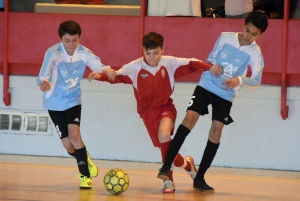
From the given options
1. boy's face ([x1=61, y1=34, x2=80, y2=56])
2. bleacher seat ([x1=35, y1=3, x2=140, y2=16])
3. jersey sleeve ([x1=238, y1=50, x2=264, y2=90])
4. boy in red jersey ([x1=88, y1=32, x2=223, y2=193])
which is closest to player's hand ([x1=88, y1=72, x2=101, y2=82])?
boy in red jersey ([x1=88, y1=32, x2=223, y2=193])

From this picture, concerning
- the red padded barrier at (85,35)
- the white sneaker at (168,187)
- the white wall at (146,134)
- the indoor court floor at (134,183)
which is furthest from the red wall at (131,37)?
the white sneaker at (168,187)

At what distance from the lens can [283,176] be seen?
678 cm

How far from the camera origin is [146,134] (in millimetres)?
7547

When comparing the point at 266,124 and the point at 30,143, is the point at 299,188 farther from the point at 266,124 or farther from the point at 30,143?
the point at 30,143

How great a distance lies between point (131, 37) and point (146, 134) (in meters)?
1.19

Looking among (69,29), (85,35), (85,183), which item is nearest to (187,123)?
(85,183)

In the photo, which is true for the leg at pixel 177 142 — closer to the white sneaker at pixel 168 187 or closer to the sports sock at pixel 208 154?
the white sneaker at pixel 168 187

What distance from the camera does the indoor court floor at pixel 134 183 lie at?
5074 mm

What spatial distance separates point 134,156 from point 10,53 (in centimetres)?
191

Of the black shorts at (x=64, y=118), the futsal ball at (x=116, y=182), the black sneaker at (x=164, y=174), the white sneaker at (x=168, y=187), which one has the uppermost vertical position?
the black shorts at (x=64, y=118)

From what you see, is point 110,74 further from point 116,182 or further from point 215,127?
point 215,127

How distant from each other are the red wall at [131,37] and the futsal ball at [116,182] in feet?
7.56

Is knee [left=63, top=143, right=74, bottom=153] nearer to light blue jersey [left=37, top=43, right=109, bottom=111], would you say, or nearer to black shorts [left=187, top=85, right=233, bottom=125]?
light blue jersey [left=37, top=43, right=109, bottom=111]

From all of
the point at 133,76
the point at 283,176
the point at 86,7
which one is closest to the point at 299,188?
the point at 283,176
